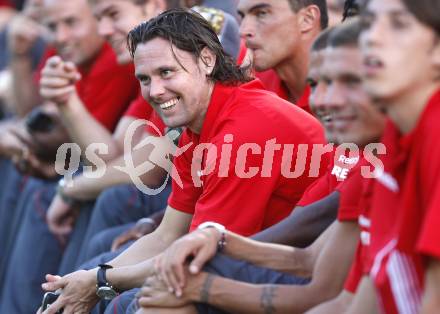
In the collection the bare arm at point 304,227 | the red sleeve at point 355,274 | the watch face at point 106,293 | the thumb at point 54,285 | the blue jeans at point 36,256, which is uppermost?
the red sleeve at point 355,274

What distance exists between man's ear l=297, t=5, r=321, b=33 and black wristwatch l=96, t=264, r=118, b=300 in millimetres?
1478

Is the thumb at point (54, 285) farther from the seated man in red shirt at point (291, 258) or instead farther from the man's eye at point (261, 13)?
the man's eye at point (261, 13)

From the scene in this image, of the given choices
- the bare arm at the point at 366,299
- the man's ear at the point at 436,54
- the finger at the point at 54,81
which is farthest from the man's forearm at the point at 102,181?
the man's ear at the point at 436,54

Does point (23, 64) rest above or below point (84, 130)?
above

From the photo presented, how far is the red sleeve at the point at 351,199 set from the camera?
291 cm

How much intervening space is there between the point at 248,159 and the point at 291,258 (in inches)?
20.5

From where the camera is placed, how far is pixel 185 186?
399cm

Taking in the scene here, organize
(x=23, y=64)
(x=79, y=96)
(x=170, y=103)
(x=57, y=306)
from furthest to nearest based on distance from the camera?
(x=23, y=64), (x=79, y=96), (x=170, y=103), (x=57, y=306)

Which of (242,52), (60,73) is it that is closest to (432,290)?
(242,52)

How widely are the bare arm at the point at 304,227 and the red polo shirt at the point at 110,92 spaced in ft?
8.17

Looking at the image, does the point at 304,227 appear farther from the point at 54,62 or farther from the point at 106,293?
the point at 54,62

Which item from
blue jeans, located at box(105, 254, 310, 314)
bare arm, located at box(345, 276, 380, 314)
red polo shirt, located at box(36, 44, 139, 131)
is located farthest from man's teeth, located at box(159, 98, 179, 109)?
red polo shirt, located at box(36, 44, 139, 131)

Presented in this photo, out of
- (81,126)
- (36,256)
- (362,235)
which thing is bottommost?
(36,256)

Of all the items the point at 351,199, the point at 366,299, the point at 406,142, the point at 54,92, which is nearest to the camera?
the point at 406,142
